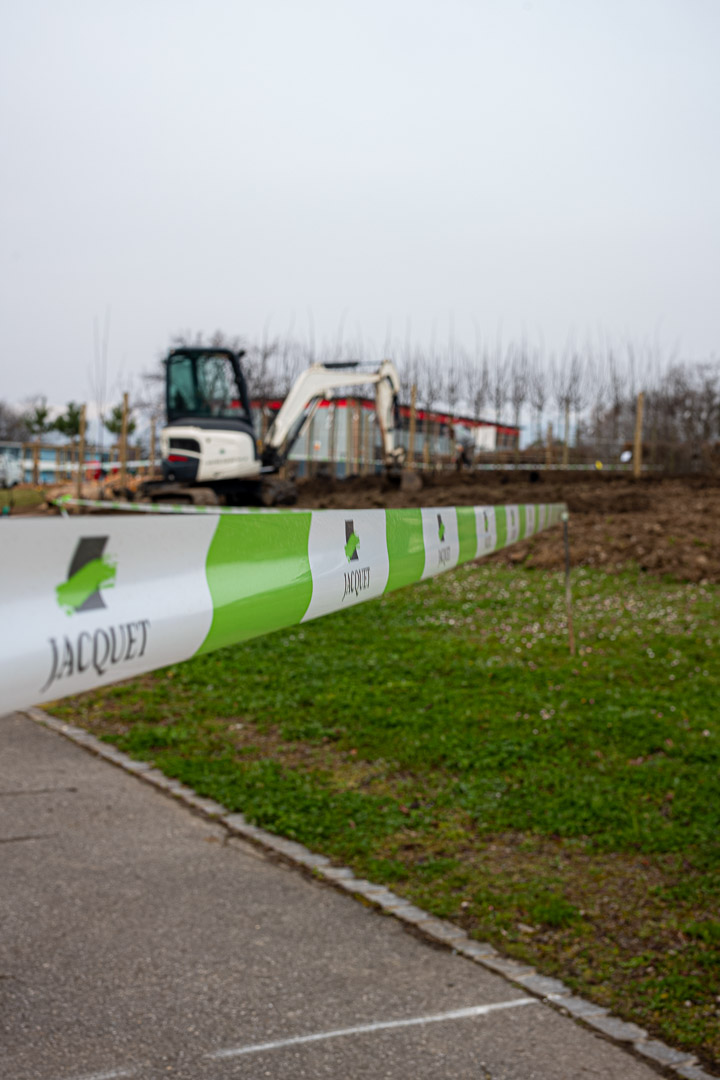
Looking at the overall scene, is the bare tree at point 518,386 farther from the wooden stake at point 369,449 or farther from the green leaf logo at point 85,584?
the green leaf logo at point 85,584

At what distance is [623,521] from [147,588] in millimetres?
15101

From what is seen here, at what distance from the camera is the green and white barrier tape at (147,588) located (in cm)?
141

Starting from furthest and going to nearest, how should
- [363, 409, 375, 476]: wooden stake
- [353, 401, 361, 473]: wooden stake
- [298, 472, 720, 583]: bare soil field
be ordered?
1. [363, 409, 375, 476]: wooden stake
2. [353, 401, 361, 473]: wooden stake
3. [298, 472, 720, 583]: bare soil field

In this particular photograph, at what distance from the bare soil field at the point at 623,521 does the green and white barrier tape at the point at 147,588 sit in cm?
1141

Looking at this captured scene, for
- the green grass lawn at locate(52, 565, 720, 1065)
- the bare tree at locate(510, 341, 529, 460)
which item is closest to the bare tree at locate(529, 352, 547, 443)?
the bare tree at locate(510, 341, 529, 460)

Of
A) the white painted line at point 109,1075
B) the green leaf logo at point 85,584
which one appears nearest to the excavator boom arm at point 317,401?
the white painted line at point 109,1075

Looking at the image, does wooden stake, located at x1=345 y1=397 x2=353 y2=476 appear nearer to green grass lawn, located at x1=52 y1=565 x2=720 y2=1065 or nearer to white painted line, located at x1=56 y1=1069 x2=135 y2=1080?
green grass lawn, located at x1=52 y1=565 x2=720 y2=1065

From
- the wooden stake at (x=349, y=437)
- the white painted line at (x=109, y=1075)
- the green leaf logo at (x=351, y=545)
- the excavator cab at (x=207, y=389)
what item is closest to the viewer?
the green leaf logo at (x=351, y=545)

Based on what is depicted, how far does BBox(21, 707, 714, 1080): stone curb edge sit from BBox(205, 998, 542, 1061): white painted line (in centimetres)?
17

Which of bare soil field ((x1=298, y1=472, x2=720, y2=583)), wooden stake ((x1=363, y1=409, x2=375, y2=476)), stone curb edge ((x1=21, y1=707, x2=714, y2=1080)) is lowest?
stone curb edge ((x1=21, y1=707, x2=714, y2=1080))

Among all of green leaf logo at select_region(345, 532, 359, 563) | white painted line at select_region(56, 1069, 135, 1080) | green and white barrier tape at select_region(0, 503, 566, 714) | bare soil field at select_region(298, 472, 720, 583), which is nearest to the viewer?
green and white barrier tape at select_region(0, 503, 566, 714)

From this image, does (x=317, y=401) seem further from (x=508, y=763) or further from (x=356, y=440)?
(x=508, y=763)

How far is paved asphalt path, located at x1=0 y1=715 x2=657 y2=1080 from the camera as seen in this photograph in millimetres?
3605

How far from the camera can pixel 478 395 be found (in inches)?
1426
